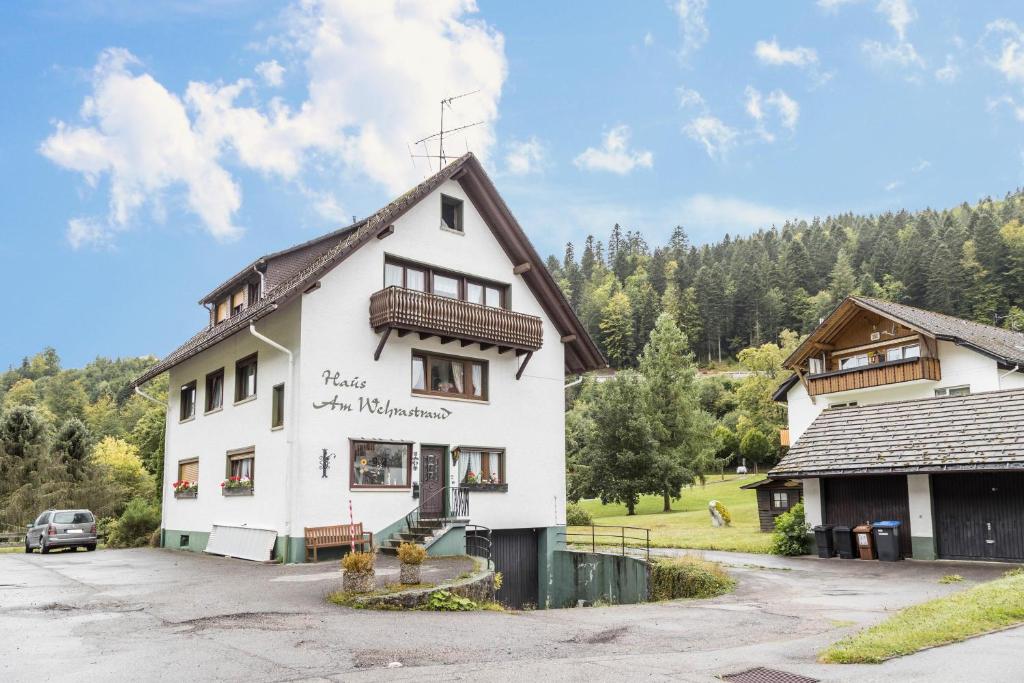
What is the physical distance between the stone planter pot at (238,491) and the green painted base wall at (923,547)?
17864 mm

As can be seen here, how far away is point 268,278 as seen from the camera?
1015 inches

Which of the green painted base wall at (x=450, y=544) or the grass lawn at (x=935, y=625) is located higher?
the green painted base wall at (x=450, y=544)

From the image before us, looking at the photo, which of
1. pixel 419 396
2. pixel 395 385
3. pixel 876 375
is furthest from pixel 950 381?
pixel 395 385

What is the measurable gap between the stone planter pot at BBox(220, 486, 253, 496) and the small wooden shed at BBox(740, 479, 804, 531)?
22085mm

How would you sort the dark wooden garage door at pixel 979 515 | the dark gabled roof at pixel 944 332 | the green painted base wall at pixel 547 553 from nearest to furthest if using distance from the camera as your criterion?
1. the dark wooden garage door at pixel 979 515
2. the green painted base wall at pixel 547 553
3. the dark gabled roof at pixel 944 332

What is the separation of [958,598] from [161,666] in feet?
38.8

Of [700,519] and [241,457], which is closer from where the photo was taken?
[241,457]

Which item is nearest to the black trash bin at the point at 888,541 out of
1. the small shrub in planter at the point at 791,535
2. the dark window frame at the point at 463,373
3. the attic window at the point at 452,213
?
the small shrub in planter at the point at 791,535

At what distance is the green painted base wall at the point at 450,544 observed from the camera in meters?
21.6

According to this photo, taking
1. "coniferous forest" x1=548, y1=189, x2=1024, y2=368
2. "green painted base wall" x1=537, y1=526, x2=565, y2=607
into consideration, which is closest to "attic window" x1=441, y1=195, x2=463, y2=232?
"green painted base wall" x1=537, y1=526, x2=565, y2=607

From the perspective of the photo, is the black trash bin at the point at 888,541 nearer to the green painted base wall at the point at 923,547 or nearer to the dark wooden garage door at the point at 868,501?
the green painted base wall at the point at 923,547

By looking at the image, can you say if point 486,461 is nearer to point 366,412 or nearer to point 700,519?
point 366,412

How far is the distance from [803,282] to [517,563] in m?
123

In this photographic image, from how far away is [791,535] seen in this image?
25.8 metres
